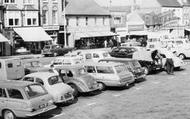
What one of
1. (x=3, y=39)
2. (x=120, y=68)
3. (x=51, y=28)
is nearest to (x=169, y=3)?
(x=51, y=28)

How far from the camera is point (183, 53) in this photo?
36906mm

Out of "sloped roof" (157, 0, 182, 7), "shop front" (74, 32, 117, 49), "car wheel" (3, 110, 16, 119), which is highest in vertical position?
"sloped roof" (157, 0, 182, 7)

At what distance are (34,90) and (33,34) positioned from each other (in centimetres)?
3454

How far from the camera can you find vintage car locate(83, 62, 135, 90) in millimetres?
20250

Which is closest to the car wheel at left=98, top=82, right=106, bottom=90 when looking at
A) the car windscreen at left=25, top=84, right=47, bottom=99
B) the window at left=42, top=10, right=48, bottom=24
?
the car windscreen at left=25, top=84, right=47, bottom=99

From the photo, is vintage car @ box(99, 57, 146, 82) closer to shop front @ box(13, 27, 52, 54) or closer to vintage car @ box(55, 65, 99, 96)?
vintage car @ box(55, 65, 99, 96)

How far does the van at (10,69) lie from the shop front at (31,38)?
2413 cm

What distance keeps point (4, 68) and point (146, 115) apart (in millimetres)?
10305

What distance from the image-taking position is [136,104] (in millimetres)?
16953

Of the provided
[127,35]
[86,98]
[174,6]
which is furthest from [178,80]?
[174,6]

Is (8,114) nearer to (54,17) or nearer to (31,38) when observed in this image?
(31,38)

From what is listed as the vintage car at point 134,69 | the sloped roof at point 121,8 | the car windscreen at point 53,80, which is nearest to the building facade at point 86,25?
the sloped roof at point 121,8

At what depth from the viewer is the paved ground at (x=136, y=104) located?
1490 cm

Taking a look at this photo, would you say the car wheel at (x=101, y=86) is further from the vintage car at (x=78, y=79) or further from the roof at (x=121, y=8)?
the roof at (x=121, y=8)
